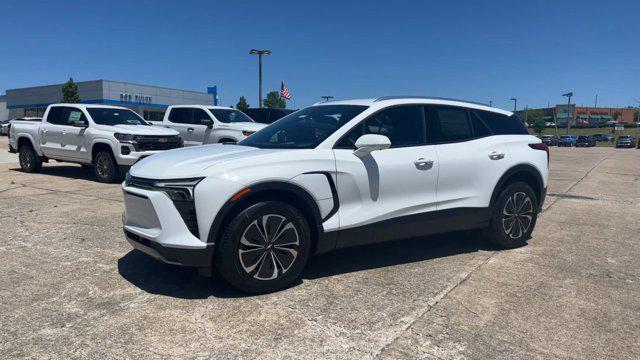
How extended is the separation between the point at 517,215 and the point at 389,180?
194 centimetres

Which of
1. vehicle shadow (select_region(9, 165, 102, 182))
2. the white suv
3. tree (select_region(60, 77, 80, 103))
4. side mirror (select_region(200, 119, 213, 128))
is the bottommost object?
vehicle shadow (select_region(9, 165, 102, 182))

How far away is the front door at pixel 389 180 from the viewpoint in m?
4.07

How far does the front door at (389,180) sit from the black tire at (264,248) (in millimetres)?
447

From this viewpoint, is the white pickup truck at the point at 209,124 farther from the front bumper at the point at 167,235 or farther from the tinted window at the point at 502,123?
the front bumper at the point at 167,235

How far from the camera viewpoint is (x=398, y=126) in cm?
457

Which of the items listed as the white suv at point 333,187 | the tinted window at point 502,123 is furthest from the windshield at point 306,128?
the tinted window at point 502,123

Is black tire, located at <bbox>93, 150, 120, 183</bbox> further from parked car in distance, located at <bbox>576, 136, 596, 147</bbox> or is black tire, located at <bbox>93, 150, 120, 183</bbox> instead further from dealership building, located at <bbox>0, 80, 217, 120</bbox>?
parked car in distance, located at <bbox>576, 136, 596, 147</bbox>

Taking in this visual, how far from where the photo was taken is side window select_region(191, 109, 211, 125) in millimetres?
12477

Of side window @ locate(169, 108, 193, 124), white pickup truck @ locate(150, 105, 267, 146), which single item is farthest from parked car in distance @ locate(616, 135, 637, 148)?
side window @ locate(169, 108, 193, 124)

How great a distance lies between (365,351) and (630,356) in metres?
1.67

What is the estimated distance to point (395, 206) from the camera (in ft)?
14.2

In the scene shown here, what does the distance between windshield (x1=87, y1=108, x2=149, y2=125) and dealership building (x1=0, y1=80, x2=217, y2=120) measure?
45.2 m

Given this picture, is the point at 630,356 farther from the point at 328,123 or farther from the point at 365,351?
the point at 328,123

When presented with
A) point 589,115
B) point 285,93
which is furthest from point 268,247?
point 589,115
